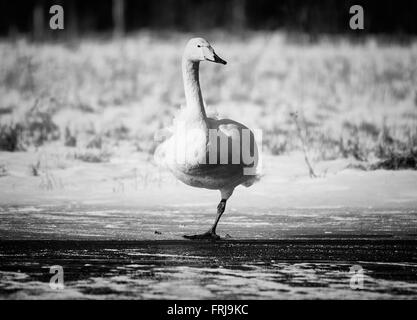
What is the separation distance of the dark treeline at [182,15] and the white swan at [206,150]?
61.2 ft

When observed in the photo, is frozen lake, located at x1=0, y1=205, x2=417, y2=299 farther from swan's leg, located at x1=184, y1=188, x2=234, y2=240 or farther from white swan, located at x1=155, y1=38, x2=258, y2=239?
white swan, located at x1=155, y1=38, x2=258, y2=239

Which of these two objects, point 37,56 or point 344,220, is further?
point 37,56

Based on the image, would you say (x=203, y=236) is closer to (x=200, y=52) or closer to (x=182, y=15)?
(x=200, y=52)

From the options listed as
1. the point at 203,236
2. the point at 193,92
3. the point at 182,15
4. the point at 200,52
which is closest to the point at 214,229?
the point at 203,236

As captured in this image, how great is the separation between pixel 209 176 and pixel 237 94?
8.50 m

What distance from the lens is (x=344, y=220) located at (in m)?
8.57

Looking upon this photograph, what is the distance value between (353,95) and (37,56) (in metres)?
7.15

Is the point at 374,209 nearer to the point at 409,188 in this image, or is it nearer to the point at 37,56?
the point at 409,188

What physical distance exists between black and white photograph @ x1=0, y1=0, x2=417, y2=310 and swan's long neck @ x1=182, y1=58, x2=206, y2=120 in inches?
0.7

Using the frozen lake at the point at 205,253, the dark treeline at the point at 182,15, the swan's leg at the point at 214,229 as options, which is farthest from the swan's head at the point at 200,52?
the dark treeline at the point at 182,15

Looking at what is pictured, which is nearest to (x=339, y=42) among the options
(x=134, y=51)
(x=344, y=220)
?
(x=134, y=51)

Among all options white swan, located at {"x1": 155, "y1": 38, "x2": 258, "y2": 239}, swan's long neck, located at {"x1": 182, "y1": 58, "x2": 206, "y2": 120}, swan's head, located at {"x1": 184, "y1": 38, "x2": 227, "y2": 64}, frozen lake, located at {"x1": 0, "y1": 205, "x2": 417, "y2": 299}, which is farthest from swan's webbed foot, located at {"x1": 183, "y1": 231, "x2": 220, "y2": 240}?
swan's head, located at {"x1": 184, "y1": 38, "x2": 227, "y2": 64}

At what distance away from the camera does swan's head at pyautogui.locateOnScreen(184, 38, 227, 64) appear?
28.3 ft

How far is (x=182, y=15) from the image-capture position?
3738 centimetres
